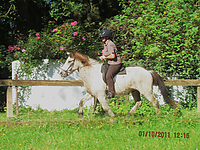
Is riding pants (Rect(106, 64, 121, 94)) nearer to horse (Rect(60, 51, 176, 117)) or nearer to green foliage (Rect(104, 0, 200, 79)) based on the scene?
horse (Rect(60, 51, 176, 117))

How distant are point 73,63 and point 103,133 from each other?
→ 1.95 m

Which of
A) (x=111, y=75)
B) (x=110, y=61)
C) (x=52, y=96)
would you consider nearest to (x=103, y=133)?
(x=111, y=75)

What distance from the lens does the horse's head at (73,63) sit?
5.72 m

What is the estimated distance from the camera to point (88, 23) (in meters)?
9.79

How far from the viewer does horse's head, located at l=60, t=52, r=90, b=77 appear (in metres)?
5.72

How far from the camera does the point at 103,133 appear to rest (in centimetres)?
495

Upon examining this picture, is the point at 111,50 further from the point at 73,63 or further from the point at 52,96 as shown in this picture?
the point at 52,96

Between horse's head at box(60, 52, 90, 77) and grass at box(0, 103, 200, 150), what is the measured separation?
1.27 metres

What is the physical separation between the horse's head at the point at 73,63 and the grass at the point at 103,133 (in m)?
1.27
